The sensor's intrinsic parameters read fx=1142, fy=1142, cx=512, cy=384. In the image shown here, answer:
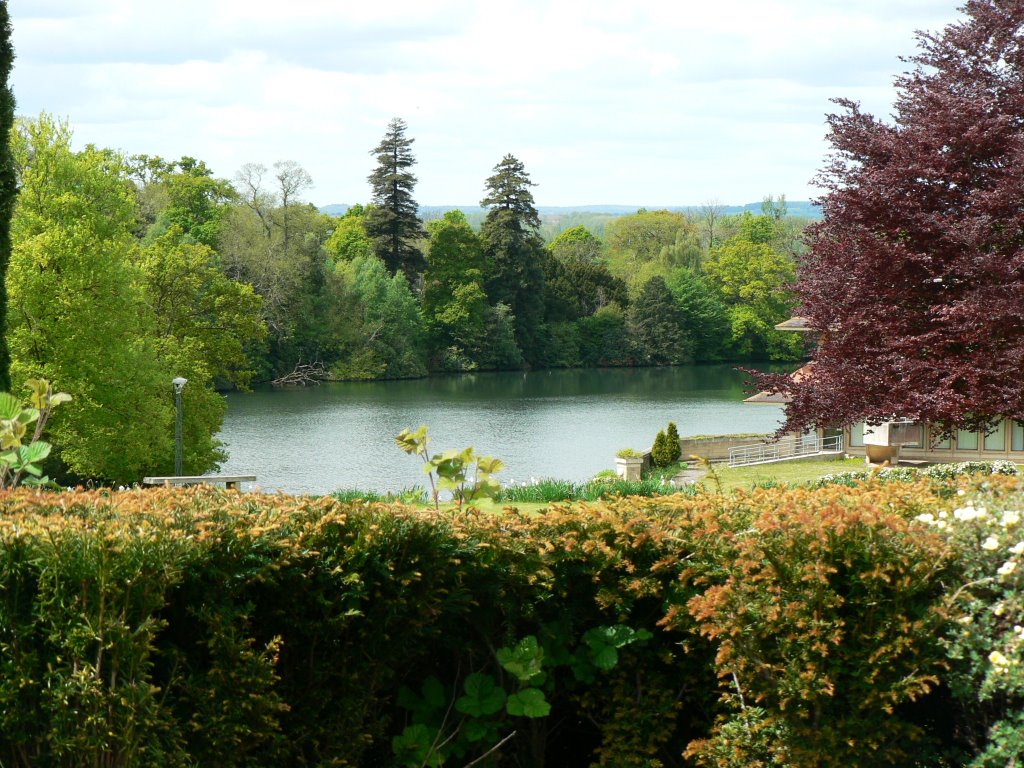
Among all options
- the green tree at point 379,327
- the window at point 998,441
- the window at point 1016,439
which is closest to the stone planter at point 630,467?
the window at point 998,441

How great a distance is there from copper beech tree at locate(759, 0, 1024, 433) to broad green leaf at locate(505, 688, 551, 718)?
14.9m

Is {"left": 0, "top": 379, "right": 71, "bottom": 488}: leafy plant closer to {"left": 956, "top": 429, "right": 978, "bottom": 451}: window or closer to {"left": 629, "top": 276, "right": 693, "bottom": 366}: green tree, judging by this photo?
{"left": 956, "top": 429, "right": 978, "bottom": 451}: window

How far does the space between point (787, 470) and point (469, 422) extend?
19.0 m

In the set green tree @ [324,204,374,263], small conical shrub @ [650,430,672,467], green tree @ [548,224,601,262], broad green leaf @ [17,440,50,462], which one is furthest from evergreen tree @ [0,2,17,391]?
green tree @ [548,224,601,262]

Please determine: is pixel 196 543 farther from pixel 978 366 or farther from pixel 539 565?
pixel 978 366

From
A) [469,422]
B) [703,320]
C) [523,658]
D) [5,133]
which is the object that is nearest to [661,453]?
[469,422]

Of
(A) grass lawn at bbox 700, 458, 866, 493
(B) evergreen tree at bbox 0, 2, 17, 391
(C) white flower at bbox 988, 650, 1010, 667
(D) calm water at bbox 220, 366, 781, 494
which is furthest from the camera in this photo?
(D) calm water at bbox 220, 366, 781, 494

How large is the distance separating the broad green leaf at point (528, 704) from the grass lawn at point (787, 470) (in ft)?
69.9

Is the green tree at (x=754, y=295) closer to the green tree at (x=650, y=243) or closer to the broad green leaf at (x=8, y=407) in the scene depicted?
the green tree at (x=650, y=243)

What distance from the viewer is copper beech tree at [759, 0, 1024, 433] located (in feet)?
Answer: 57.7

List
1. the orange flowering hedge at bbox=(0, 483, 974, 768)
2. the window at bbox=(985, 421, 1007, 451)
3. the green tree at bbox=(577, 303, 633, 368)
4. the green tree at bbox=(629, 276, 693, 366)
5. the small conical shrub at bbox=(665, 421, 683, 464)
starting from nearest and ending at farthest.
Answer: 1. the orange flowering hedge at bbox=(0, 483, 974, 768)
2. the window at bbox=(985, 421, 1007, 451)
3. the small conical shrub at bbox=(665, 421, 683, 464)
4. the green tree at bbox=(629, 276, 693, 366)
5. the green tree at bbox=(577, 303, 633, 368)

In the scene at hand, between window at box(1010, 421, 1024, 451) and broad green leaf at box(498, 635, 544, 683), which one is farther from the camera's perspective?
window at box(1010, 421, 1024, 451)

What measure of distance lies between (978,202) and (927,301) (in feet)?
6.57

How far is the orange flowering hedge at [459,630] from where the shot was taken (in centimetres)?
357
